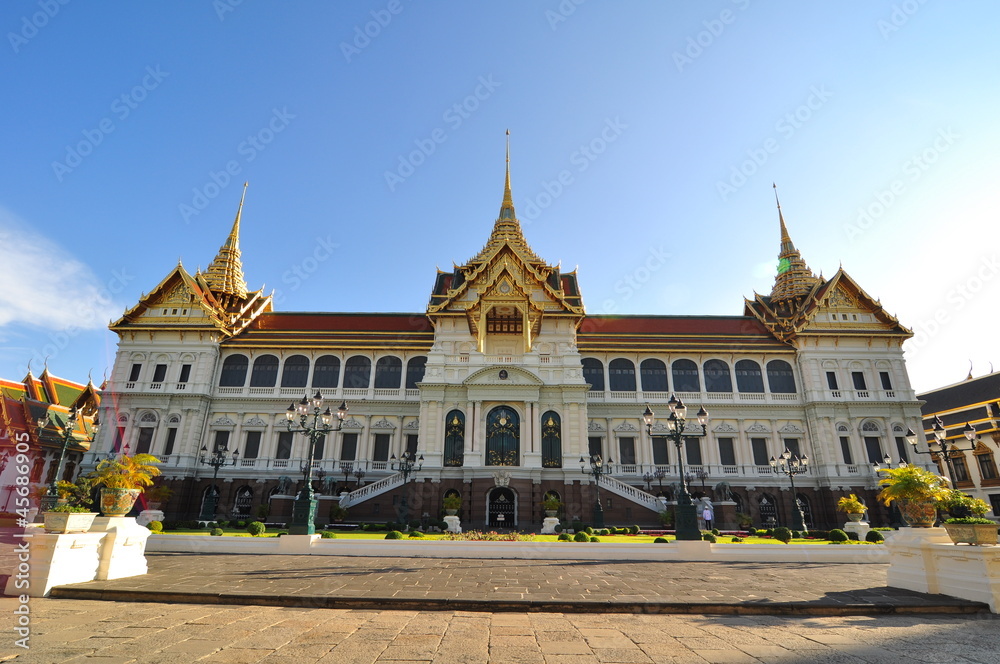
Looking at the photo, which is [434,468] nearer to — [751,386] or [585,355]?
[585,355]

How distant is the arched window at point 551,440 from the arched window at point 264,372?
18849 millimetres

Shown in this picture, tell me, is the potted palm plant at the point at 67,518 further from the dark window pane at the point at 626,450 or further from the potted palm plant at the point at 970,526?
the dark window pane at the point at 626,450

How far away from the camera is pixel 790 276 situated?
139ft

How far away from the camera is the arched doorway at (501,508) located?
88.4ft

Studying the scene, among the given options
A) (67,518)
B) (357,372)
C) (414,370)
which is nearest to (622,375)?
(414,370)

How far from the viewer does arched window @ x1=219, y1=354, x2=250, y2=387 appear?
34.2 meters

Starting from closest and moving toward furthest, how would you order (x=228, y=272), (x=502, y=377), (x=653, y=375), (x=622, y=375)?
(x=502, y=377) → (x=622, y=375) → (x=653, y=375) → (x=228, y=272)

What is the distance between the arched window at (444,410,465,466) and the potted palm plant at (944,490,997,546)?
22.0m

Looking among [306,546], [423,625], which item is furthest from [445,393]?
[423,625]

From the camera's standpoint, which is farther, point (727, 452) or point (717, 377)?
point (717, 377)

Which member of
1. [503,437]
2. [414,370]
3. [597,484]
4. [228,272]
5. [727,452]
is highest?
[228,272]

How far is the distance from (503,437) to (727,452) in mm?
14952

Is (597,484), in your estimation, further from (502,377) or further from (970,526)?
(970,526)

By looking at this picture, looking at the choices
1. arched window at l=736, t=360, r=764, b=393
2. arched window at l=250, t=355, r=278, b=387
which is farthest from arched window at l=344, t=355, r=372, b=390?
arched window at l=736, t=360, r=764, b=393
